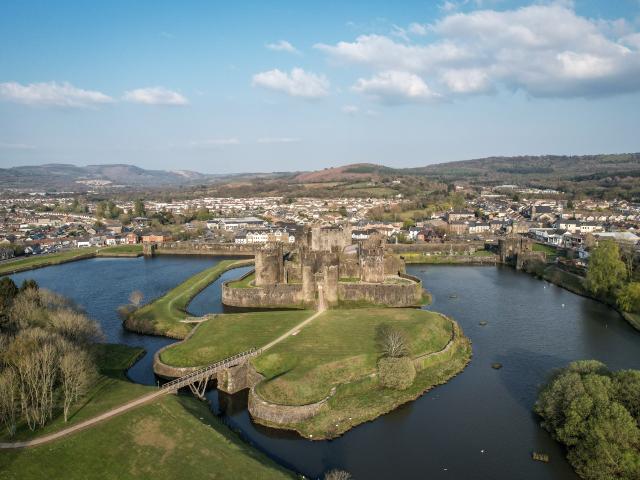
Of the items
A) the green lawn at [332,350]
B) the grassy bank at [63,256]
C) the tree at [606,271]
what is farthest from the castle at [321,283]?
the grassy bank at [63,256]

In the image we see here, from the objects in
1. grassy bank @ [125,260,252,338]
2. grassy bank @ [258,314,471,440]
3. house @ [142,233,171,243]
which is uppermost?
house @ [142,233,171,243]

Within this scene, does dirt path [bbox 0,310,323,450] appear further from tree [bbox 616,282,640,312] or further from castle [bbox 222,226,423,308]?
tree [bbox 616,282,640,312]

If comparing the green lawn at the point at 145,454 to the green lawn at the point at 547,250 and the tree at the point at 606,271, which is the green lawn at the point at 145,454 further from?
the green lawn at the point at 547,250

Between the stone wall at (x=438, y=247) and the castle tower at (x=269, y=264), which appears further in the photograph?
the stone wall at (x=438, y=247)

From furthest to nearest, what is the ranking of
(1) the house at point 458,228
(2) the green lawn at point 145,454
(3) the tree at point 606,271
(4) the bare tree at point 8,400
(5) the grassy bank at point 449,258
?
1. (1) the house at point 458,228
2. (5) the grassy bank at point 449,258
3. (3) the tree at point 606,271
4. (4) the bare tree at point 8,400
5. (2) the green lawn at point 145,454

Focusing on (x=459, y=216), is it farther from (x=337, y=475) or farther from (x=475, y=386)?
(x=337, y=475)

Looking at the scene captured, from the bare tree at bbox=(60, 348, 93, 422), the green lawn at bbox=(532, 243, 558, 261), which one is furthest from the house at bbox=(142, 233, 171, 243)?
the bare tree at bbox=(60, 348, 93, 422)

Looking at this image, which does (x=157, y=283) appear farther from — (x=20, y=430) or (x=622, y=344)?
(x=622, y=344)

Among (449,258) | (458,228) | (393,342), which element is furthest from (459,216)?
(393,342)
